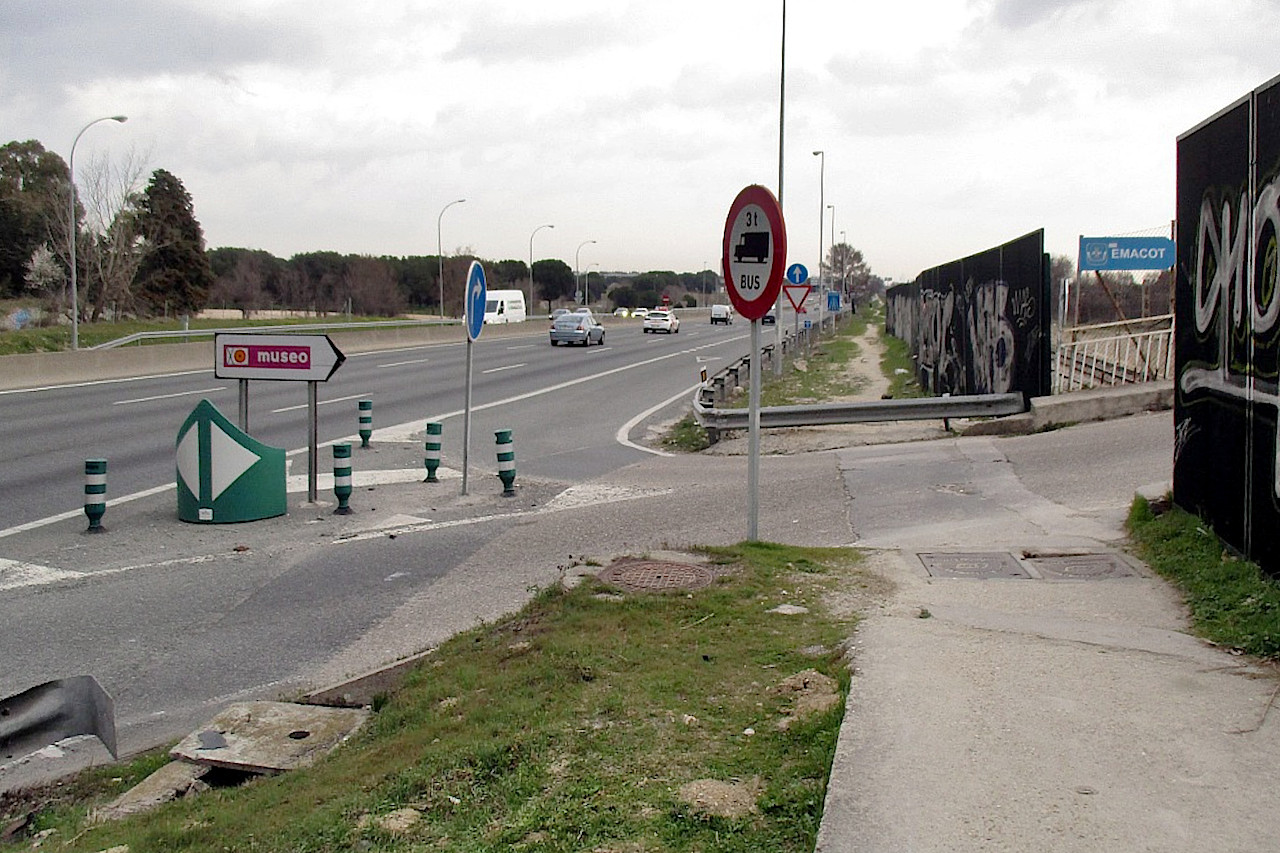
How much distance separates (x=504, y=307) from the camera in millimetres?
70812

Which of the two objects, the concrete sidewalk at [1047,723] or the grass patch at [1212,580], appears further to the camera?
the grass patch at [1212,580]

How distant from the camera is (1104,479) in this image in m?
10.9

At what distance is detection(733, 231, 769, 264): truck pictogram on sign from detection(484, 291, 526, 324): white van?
59.3 metres

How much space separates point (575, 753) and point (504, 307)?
222 feet

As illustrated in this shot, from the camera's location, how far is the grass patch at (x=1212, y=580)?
5.55m

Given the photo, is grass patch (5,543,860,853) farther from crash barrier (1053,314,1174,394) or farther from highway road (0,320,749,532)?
crash barrier (1053,314,1174,394)

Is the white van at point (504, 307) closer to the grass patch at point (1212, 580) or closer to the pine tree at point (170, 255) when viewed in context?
the pine tree at point (170, 255)

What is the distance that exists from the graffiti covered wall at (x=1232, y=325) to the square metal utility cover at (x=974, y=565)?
1.24 metres

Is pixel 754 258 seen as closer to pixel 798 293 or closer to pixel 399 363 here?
pixel 798 293

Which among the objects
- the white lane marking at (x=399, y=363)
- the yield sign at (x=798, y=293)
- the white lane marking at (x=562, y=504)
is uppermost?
the yield sign at (x=798, y=293)

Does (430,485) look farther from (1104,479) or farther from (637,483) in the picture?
(1104,479)

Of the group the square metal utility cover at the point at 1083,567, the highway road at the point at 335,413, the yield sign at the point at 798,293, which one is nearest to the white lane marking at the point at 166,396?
the highway road at the point at 335,413

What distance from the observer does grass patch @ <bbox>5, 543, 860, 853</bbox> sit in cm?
371

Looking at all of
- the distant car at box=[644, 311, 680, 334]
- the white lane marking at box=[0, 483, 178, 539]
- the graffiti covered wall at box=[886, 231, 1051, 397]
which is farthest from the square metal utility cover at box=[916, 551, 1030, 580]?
the distant car at box=[644, 311, 680, 334]
